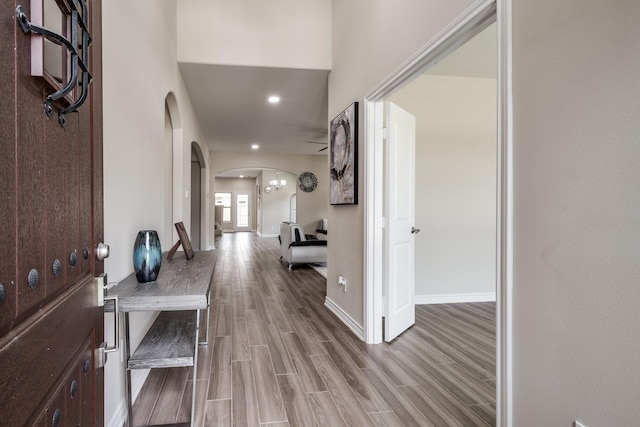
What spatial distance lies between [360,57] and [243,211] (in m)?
15.7

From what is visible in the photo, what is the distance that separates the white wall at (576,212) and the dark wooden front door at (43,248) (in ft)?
4.75

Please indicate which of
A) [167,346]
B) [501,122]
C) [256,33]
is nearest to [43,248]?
[167,346]

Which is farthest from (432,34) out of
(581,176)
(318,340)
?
(318,340)

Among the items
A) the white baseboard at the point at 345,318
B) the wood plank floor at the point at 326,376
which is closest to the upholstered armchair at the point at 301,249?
the white baseboard at the point at 345,318

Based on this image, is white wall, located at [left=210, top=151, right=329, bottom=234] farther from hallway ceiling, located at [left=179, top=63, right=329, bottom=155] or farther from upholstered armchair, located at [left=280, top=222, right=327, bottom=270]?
upholstered armchair, located at [left=280, top=222, right=327, bottom=270]

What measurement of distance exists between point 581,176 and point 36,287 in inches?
58.7

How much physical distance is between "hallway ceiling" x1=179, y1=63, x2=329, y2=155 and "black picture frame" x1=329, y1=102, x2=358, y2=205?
889 millimetres

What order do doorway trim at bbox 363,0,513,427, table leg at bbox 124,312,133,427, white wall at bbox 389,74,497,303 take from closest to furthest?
doorway trim at bbox 363,0,513,427
table leg at bbox 124,312,133,427
white wall at bbox 389,74,497,303

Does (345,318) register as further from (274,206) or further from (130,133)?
(274,206)

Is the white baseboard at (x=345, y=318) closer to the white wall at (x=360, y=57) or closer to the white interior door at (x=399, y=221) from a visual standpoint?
the white wall at (x=360, y=57)

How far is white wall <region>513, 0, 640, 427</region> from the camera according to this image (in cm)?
104

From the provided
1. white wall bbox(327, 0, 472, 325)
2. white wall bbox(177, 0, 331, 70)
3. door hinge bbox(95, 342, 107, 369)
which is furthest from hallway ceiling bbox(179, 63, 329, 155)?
door hinge bbox(95, 342, 107, 369)

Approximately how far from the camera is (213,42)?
3.80 m

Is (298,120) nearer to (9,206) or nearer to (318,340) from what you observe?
(318,340)
